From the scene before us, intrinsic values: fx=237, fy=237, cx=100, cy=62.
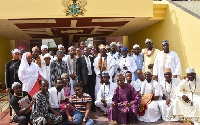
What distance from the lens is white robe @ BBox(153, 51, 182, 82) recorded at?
21.9 ft

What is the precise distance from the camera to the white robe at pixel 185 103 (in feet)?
17.8

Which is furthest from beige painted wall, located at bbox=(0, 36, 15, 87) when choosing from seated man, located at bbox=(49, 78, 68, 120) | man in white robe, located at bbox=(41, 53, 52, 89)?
seated man, located at bbox=(49, 78, 68, 120)

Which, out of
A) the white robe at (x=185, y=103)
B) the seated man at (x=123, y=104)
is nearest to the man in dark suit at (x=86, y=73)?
the seated man at (x=123, y=104)

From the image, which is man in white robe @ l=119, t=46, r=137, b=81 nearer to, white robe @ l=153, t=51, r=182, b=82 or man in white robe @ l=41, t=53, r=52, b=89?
white robe @ l=153, t=51, r=182, b=82

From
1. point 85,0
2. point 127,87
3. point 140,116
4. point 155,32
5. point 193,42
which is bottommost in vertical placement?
point 140,116

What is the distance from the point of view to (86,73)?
22.1ft

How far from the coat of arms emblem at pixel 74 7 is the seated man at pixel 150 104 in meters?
3.86

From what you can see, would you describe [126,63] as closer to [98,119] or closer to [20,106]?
[98,119]

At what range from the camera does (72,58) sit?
6910 millimetres

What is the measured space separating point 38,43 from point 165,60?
17.2m

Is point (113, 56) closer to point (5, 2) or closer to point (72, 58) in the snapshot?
point (72, 58)

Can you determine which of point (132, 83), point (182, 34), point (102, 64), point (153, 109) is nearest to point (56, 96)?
point (102, 64)

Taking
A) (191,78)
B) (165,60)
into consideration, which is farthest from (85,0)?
(191,78)

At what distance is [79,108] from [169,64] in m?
3.02
